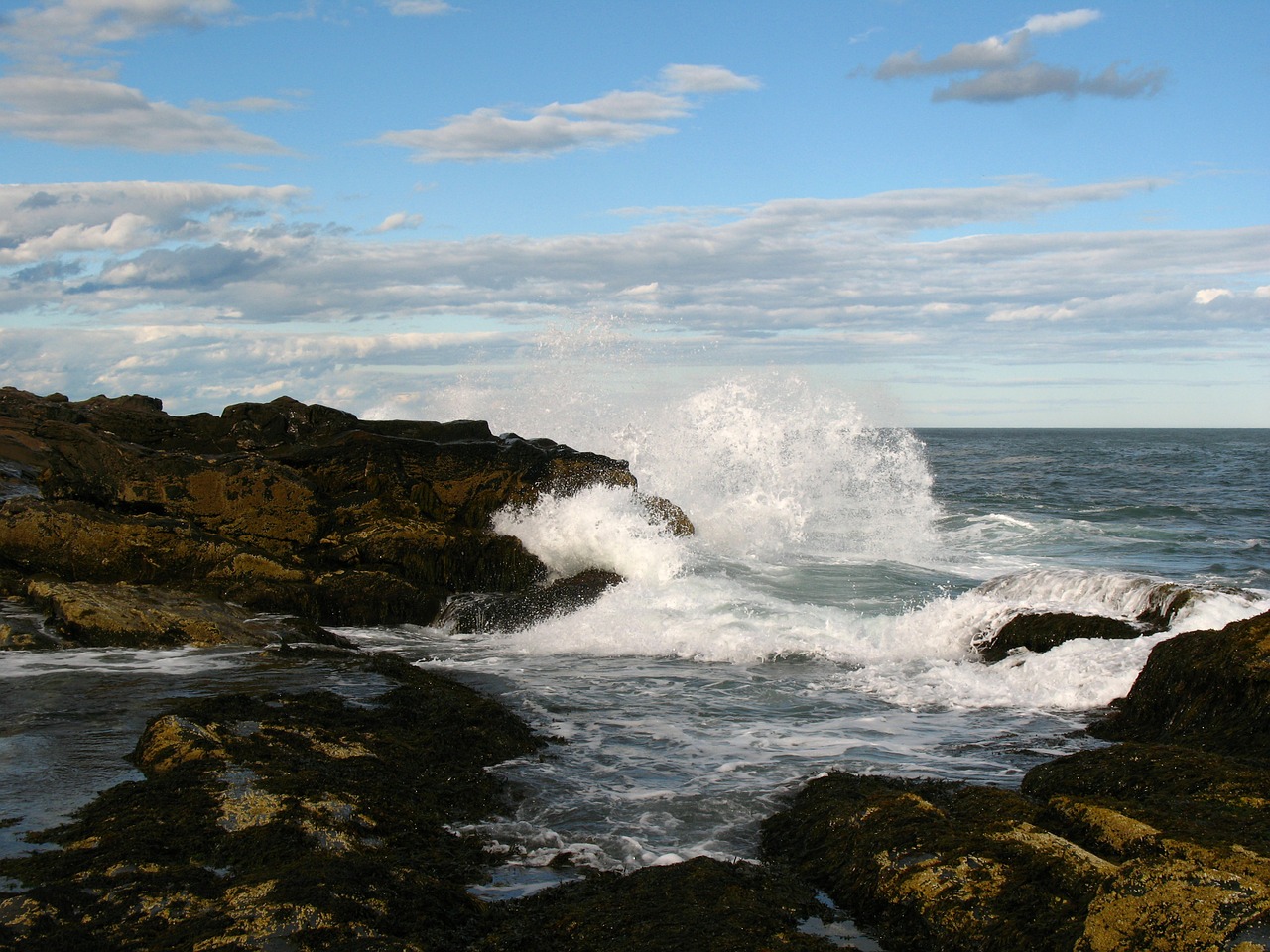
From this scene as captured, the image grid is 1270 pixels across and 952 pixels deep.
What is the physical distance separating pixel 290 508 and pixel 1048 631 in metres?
8.88

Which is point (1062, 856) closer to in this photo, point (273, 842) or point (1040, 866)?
point (1040, 866)

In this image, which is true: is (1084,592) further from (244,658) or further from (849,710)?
(244,658)

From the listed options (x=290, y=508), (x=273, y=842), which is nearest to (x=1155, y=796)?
(x=273, y=842)

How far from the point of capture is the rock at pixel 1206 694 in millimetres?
5816

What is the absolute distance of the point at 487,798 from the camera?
5277 mm

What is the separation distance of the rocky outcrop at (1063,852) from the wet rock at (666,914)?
355mm

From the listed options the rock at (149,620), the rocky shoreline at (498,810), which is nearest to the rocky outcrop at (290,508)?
the rock at (149,620)

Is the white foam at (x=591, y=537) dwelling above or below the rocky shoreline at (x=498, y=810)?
above

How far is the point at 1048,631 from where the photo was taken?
9.23 metres

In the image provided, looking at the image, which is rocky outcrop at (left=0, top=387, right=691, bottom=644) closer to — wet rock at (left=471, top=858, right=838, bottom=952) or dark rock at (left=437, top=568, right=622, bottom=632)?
dark rock at (left=437, top=568, right=622, bottom=632)

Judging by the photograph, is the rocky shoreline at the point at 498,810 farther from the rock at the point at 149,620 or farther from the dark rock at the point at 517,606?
the dark rock at the point at 517,606

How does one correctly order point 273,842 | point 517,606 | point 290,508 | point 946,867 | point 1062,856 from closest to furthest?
point 1062,856 → point 946,867 → point 273,842 → point 517,606 → point 290,508

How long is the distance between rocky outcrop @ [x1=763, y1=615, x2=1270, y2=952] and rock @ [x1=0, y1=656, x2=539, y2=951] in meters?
1.61

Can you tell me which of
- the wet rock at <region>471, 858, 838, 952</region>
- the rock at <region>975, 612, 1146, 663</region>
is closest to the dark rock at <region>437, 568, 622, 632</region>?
the rock at <region>975, 612, 1146, 663</region>
